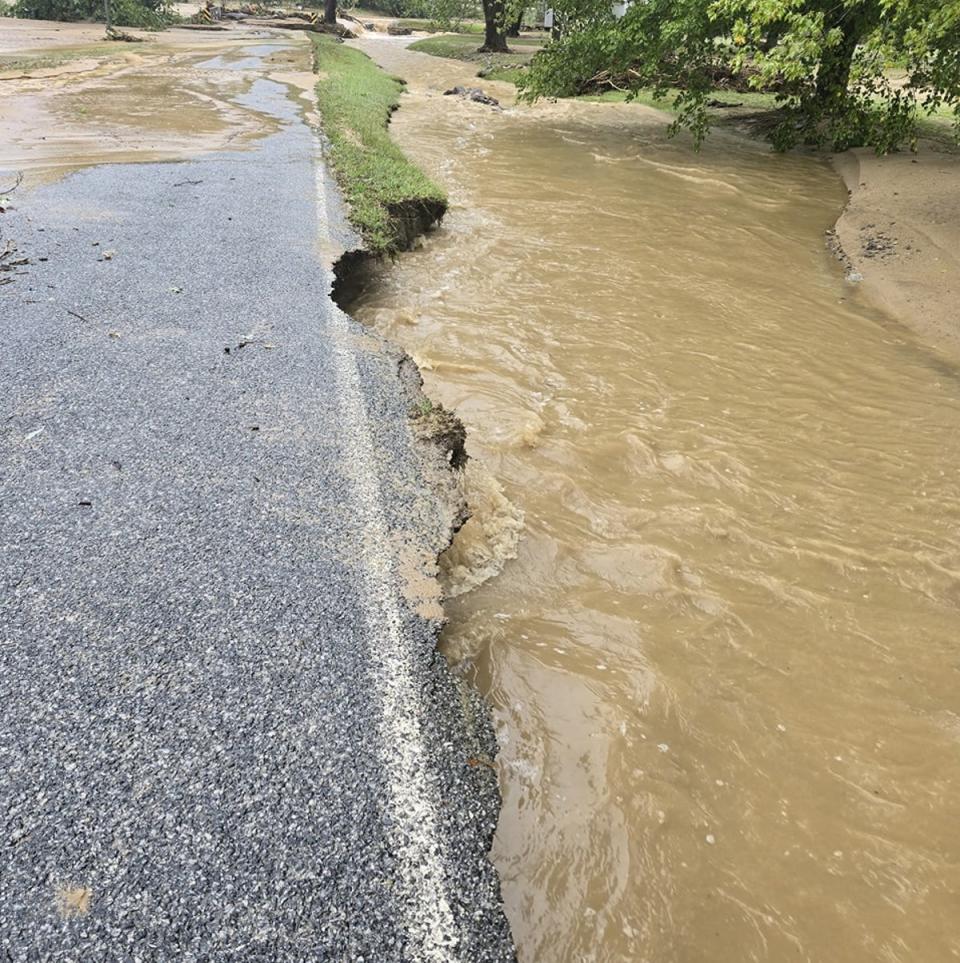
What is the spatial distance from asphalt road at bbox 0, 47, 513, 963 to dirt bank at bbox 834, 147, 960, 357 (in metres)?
5.68

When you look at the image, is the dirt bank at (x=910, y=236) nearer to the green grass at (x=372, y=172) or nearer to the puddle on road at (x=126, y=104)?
the green grass at (x=372, y=172)

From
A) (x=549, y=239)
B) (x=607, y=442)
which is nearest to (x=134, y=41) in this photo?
(x=549, y=239)

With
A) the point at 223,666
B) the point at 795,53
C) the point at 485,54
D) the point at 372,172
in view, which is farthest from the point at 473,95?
the point at 223,666

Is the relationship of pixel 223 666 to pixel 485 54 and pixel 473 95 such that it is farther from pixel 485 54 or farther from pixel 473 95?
pixel 485 54

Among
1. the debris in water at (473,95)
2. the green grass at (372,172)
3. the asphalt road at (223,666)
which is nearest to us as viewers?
the asphalt road at (223,666)

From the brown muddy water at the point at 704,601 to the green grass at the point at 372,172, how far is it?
0.51m

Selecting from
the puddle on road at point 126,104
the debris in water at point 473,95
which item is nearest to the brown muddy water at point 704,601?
the puddle on road at point 126,104

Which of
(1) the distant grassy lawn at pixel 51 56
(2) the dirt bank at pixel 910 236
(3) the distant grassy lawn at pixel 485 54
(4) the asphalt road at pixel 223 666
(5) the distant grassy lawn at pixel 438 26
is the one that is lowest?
(5) the distant grassy lawn at pixel 438 26

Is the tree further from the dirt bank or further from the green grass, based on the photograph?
the green grass

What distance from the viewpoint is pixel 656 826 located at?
96.7 inches

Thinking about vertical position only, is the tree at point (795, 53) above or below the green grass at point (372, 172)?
Answer: above

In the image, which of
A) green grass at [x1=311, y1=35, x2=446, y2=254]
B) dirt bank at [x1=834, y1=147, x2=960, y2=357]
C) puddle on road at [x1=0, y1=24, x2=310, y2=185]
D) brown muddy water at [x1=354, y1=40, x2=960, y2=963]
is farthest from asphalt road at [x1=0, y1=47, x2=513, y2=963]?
puddle on road at [x1=0, y1=24, x2=310, y2=185]

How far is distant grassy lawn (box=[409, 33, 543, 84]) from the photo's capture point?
26.2 metres

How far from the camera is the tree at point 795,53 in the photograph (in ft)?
27.9
